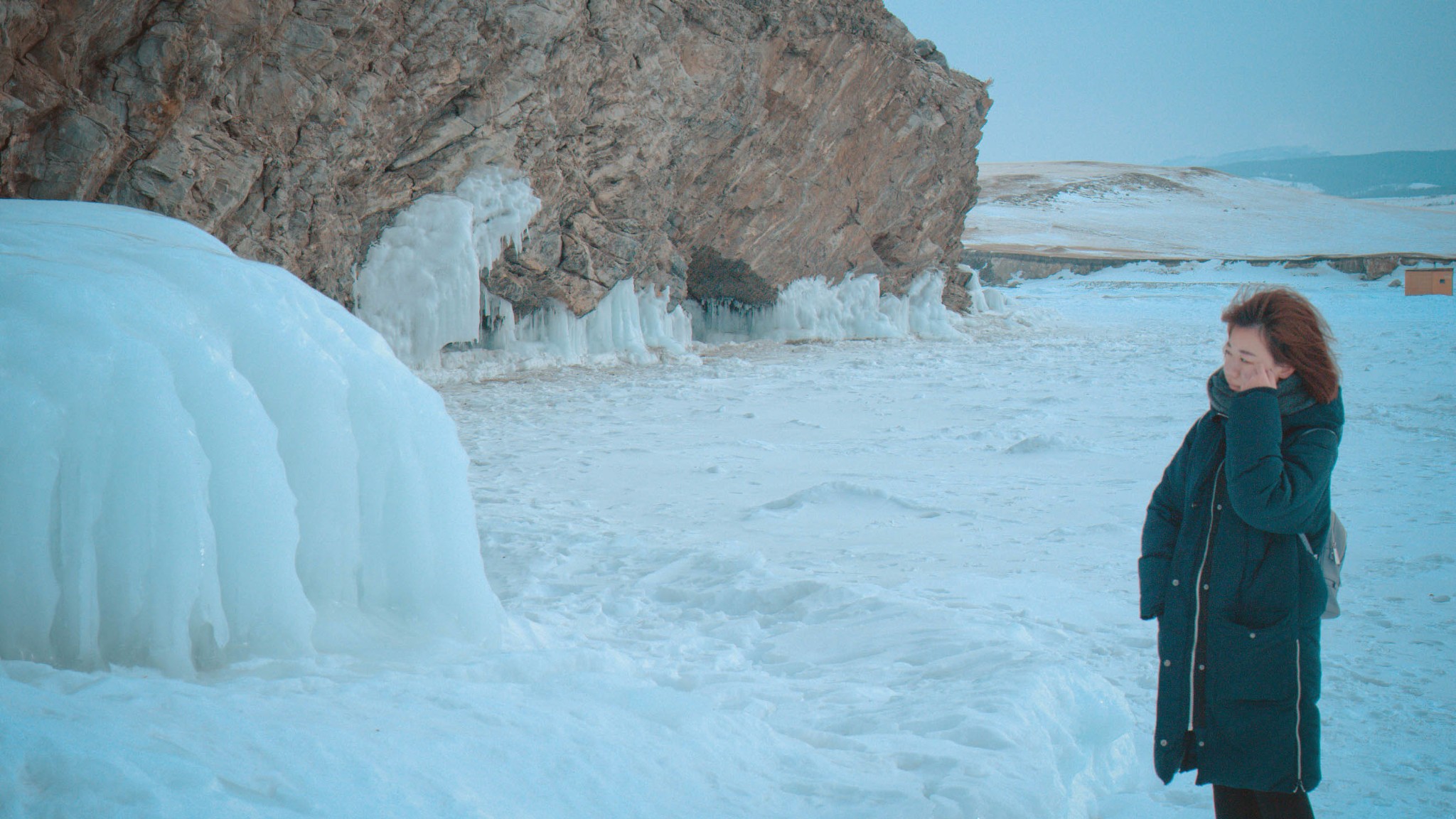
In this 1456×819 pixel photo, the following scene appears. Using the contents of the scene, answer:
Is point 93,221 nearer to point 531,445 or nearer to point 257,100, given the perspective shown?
point 531,445

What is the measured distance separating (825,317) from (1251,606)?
663 inches

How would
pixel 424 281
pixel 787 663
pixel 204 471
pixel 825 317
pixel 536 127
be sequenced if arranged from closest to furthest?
pixel 204 471
pixel 787 663
pixel 424 281
pixel 536 127
pixel 825 317

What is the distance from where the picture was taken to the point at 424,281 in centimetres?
1067

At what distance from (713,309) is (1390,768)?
52.9 ft

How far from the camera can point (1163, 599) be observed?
2238 mm

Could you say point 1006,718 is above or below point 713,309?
below

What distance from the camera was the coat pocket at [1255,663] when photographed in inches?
80.9

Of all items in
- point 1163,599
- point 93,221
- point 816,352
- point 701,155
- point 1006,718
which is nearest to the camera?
point 1163,599

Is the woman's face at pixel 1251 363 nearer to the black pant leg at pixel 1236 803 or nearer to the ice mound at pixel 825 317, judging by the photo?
the black pant leg at pixel 1236 803

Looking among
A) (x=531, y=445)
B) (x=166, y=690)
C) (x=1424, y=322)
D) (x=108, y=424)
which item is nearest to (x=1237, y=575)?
(x=166, y=690)

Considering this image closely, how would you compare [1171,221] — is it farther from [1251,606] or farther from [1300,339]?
[1251,606]

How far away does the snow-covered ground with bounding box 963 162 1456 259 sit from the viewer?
1799 inches

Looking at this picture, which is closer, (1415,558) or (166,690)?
(166,690)

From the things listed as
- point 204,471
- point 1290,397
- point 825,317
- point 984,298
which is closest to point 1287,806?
point 1290,397
